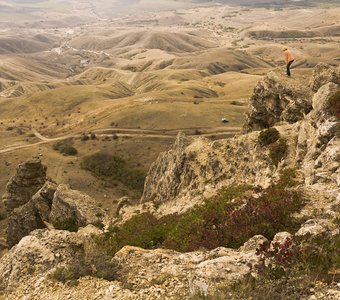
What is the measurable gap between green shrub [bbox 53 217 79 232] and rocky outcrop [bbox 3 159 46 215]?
23.3 m

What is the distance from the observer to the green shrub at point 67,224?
1722 inches

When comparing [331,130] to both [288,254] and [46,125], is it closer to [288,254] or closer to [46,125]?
[288,254]

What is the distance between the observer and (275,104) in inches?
1986

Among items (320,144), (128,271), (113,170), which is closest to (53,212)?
(320,144)

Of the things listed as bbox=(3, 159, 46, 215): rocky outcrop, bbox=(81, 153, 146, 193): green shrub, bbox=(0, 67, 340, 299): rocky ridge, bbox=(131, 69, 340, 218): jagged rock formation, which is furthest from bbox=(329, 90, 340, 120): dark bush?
bbox=(81, 153, 146, 193): green shrub

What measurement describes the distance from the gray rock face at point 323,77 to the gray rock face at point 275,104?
4.00ft

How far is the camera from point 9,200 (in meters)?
66.2

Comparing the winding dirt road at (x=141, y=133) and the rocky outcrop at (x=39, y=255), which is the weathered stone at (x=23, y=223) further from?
the winding dirt road at (x=141, y=133)

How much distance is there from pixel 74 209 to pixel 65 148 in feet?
260

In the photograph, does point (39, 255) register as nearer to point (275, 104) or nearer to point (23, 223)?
point (23, 223)

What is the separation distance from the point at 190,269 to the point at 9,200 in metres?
57.9

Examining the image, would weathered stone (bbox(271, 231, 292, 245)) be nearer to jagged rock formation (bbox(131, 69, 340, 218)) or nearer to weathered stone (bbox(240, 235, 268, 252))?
weathered stone (bbox(240, 235, 268, 252))

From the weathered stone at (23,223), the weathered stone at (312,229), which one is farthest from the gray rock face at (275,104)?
the weathered stone at (23,223)

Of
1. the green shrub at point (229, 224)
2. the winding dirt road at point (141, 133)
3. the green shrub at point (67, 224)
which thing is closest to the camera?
the green shrub at point (229, 224)
